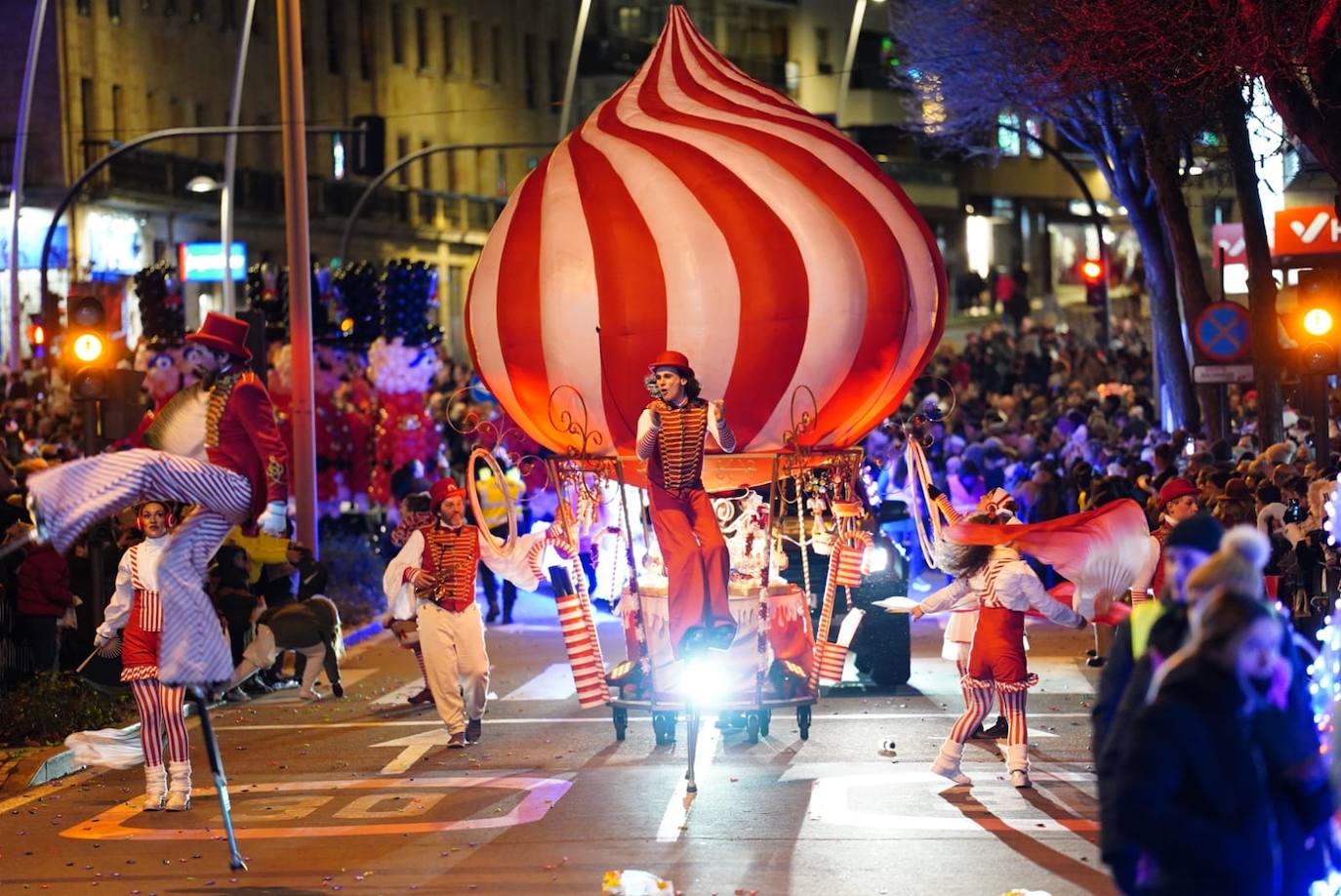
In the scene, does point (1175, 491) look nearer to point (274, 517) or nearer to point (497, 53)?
point (274, 517)

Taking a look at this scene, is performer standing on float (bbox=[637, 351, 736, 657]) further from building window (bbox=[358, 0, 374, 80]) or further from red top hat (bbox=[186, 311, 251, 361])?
building window (bbox=[358, 0, 374, 80])

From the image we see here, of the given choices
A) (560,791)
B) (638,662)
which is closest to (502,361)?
(638,662)

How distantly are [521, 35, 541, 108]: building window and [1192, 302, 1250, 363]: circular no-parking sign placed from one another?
2024 inches

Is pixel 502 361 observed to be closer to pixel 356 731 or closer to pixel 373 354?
pixel 356 731

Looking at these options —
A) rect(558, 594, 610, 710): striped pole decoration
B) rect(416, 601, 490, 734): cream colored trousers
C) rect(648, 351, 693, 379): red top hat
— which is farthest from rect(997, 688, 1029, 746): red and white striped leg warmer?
rect(416, 601, 490, 734): cream colored trousers

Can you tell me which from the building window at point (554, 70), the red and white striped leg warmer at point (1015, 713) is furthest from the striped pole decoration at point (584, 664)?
the building window at point (554, 70)

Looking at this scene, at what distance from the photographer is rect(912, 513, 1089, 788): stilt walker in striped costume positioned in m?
12.8

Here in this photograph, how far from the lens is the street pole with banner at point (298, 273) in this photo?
837 inches

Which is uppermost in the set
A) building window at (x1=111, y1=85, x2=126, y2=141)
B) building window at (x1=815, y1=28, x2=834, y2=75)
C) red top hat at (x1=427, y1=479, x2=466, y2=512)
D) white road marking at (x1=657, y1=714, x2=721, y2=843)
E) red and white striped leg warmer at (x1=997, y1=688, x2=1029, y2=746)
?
building window at (x1=815, y1=28, x2=834, y2=75)

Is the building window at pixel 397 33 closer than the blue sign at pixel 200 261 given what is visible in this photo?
No

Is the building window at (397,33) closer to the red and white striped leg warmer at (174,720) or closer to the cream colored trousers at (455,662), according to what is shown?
the cream colored trousers at (455,662)

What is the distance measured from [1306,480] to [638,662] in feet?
19.7

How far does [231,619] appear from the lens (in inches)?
703

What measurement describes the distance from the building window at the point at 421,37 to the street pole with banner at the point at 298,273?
153 ft
